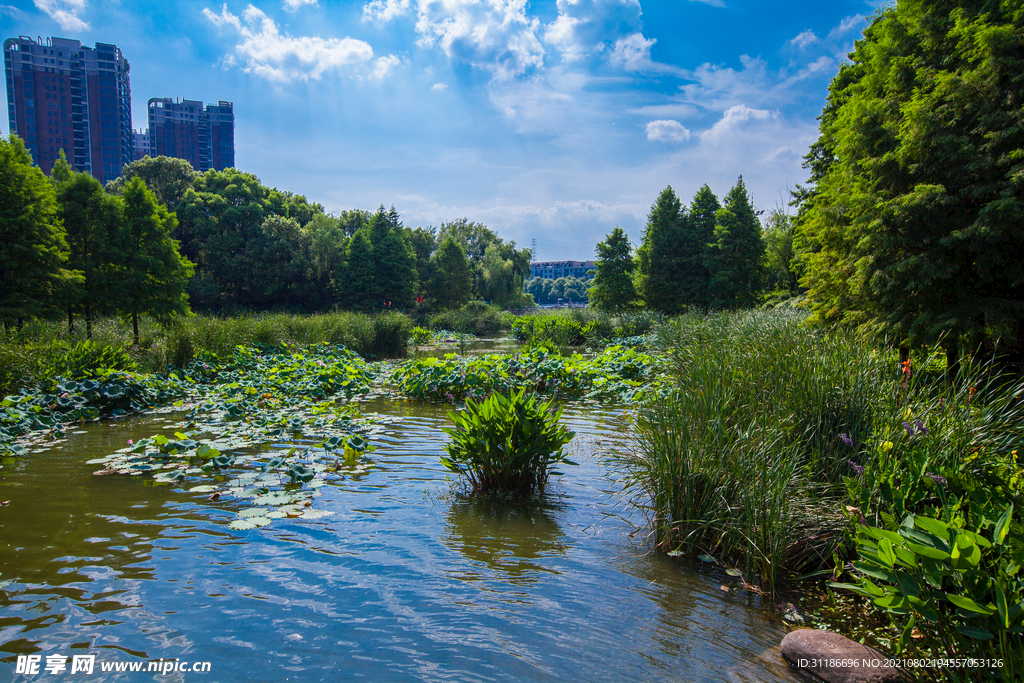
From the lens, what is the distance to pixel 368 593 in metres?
3.27

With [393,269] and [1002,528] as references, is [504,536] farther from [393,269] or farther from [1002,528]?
[393,269]

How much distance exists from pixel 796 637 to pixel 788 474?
1.04 metres

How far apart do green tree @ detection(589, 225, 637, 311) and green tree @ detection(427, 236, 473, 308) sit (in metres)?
12.9

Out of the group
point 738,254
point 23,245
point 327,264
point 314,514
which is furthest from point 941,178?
point 327,264

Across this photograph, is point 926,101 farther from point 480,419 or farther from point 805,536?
point 480,419

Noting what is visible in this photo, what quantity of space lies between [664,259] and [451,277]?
1632 centimetres

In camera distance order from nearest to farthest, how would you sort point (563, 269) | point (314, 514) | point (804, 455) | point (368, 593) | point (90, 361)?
point (368, 593), point (804, 455), point (314, 514), point (90, 361), point (563, 269)

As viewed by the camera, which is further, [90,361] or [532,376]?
[532,376]

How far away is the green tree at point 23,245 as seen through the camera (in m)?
9.70

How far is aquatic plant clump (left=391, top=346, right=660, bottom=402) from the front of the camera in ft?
31.9

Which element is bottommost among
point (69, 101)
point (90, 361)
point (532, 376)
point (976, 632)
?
point (976, 632)

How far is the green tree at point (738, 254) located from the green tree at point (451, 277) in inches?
723

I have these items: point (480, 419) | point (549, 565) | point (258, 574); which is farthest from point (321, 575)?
point (480, 419)

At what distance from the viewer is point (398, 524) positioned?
432 centimetres
